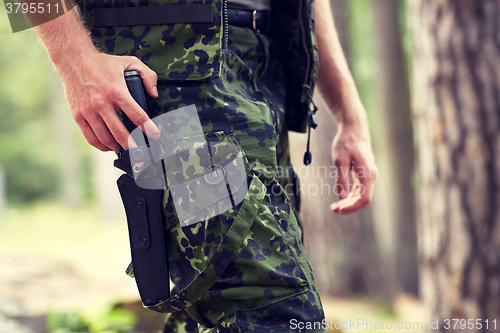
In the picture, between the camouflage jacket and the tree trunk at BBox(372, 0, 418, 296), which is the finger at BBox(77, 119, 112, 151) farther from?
the tree trunk at BBox(372, 0, 418, 296)

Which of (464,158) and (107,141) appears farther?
(464,158)

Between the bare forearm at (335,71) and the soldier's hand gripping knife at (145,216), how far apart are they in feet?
2.93

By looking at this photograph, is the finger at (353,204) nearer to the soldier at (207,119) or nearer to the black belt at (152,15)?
the soldier at (207,119)

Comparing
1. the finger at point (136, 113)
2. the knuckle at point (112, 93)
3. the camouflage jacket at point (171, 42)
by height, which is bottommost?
the finger at point (136, 113)

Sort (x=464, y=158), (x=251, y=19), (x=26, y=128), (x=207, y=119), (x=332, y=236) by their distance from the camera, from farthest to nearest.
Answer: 1. (x=26, y=128)
2. (x=332, y=236)
3. (x=464, y=158)
4. (x=251, y=19)
5. (x=207, y=119)

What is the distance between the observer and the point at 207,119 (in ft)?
3.29

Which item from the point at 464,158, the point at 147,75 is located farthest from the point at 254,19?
the point at 464,158

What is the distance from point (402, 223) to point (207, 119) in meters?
6.90

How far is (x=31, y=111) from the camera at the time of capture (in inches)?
781

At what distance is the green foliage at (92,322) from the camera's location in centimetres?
262

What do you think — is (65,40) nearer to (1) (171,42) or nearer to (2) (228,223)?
(1) (171,42)

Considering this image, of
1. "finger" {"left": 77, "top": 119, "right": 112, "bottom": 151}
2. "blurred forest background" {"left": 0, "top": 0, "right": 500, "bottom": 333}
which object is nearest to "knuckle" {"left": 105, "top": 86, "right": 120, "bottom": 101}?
"finger" {"left": 77, "top": 119, "right": 112, "bottom": 151}

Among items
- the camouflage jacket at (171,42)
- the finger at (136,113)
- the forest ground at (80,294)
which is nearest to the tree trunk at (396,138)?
the forest ground at (80,294)

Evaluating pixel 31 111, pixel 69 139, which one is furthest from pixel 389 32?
pixel 31 111
